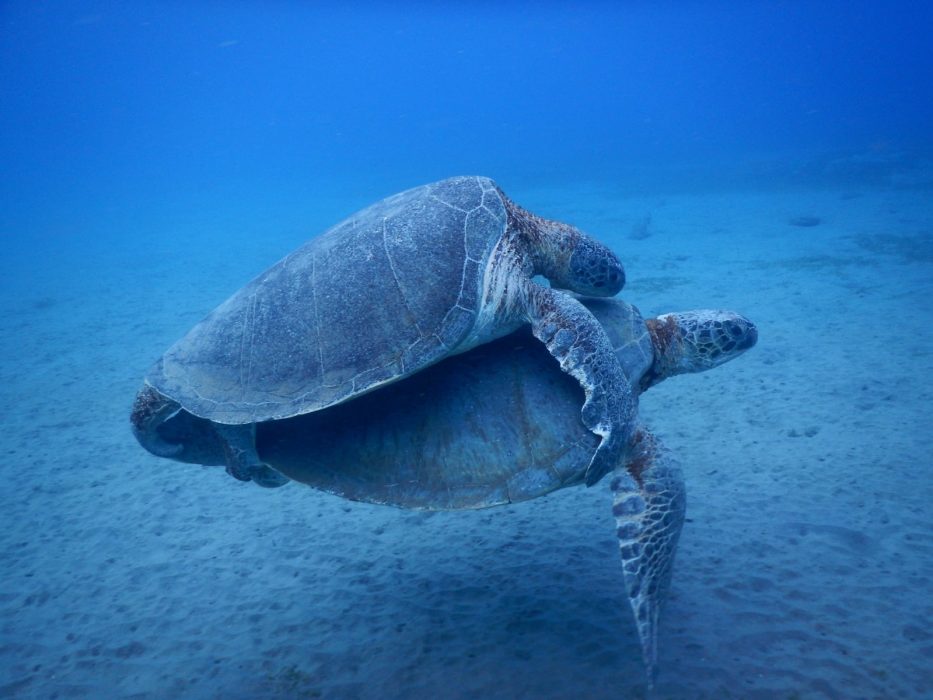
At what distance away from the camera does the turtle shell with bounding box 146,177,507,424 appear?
11.1 feet

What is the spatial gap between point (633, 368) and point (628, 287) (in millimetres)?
12401

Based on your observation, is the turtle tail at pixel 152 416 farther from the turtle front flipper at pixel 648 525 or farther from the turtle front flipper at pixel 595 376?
the turtle front flipper at pixel 648 525

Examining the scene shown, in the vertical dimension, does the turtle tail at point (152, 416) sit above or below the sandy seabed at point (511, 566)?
above

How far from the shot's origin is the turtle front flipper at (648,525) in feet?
10.8

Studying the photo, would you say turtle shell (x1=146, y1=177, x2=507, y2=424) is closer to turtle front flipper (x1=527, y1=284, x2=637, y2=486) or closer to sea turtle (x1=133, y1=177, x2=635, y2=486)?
sea turtle (x1=133, y1=177, x2=635, y2=486)

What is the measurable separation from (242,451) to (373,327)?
138 cm

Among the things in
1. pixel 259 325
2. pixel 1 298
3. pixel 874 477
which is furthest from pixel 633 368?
pixel 1 298

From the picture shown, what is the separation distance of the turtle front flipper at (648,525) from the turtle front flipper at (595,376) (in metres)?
0.18

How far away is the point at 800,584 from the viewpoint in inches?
169

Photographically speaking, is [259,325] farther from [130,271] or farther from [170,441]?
[130,271]

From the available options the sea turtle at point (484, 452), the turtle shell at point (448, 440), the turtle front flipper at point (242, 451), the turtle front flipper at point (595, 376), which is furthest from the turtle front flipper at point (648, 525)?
the turtle front flipper at point (242, 451)

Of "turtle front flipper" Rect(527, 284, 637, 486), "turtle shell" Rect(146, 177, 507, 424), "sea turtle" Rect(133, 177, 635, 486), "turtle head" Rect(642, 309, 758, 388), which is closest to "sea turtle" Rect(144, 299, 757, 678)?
"turtle front flipper" Rect(527, 284, 637, 486)

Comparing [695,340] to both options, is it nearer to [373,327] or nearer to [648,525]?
[648,525]

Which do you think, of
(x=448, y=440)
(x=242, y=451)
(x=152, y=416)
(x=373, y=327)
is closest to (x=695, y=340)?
(x=448, y=440)
